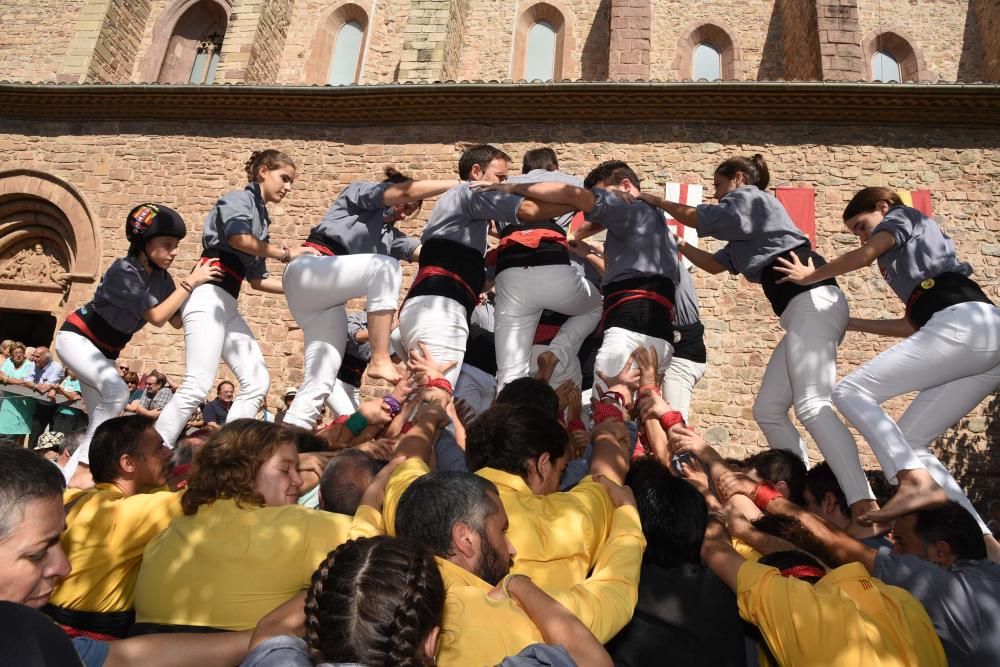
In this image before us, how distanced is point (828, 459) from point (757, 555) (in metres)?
1.35

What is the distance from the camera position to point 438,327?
12.6 ft

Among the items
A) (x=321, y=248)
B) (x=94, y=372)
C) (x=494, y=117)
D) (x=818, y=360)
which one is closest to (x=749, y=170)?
(x=818, y=360)

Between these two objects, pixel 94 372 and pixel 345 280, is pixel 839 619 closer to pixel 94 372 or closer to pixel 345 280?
pixel 345 280

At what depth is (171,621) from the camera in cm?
208

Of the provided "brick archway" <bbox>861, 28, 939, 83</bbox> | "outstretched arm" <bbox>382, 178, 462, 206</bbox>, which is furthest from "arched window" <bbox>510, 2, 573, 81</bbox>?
"outstretched arm" <bbox>382, 178, 462, 206</bbox>

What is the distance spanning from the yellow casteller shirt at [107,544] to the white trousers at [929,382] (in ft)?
11.1

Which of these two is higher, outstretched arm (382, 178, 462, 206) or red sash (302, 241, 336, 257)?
outstretched arm (382, 178, 462, 206)

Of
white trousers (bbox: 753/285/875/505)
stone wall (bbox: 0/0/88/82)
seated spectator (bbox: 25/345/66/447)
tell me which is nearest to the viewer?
white trousers (bbox: 753/285/875/505)

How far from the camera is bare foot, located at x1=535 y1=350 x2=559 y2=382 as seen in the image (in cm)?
433

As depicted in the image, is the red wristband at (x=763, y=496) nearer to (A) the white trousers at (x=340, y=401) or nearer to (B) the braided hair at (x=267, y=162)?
(A) the white trousers at (x=340, y=401)

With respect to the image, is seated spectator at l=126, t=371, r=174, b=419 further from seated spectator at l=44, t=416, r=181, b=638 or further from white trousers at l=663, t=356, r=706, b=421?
white trousers at l=663, t=356, r=706, b=421

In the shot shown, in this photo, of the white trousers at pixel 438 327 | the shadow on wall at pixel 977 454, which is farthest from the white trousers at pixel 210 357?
the shadow on wall at pixel 977 454

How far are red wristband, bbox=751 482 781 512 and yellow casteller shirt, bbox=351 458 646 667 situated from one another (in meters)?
0.91

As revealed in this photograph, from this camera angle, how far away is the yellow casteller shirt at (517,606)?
1.63 meters
